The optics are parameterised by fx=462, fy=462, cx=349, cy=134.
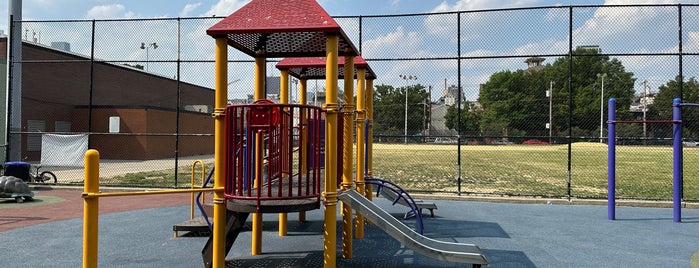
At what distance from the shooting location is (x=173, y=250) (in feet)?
19.9

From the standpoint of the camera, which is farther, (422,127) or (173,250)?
(422,127)

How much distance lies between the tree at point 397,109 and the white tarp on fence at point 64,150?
105ft

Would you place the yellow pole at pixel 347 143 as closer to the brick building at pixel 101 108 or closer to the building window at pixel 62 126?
the brick building at pixel 101 108

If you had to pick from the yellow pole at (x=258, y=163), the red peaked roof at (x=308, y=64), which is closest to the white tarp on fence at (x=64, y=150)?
the red peaked roof at (x=308, y=64)

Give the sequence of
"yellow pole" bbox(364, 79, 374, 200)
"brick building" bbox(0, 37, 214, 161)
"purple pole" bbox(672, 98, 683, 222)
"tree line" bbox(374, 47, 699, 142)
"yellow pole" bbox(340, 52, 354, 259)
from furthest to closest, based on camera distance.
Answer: "tree line" bbox(374, 47, 699, 142), "brick building" bbox(0, 37, 214, 161), "purple pole" bbox(672, 98, 683, 222), "yellow pole" bbox(364, 79, 374, 200), "yellow pole" bbox(340, 52, 354, 259)

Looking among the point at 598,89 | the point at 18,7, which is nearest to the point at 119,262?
the point at 18,7

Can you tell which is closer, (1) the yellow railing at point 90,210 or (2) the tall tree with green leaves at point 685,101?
(1) the yellow railing at point 90,210

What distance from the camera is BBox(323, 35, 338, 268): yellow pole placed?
15.4 ft

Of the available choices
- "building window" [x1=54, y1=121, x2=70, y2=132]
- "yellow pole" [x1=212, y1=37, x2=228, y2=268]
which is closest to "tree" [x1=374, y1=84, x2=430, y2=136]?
"building window" [x1=54, y1=121, x2=70, y2=132]

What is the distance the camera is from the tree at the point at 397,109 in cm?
4753

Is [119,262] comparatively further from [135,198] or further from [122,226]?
[135,198]

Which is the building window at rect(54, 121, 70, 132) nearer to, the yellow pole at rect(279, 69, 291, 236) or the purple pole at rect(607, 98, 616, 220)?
the yellow pole at rect(279, 69, 291, 236)

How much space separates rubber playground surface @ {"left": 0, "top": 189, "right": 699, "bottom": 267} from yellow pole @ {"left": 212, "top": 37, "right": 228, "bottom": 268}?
89 cm

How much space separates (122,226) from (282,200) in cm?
424
